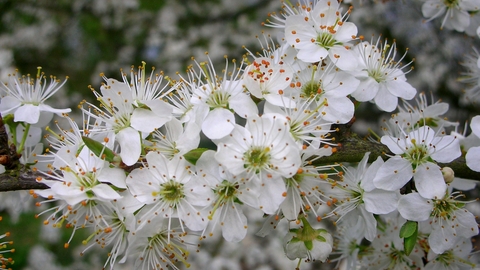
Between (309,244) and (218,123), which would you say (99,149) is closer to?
(218,123)

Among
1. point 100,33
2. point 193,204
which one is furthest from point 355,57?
point 100,33

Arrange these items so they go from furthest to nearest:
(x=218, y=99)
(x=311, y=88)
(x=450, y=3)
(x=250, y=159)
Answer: (x=450, y=3) < (x=311, y=88) < (x=218, y=99) < (x=250, y=159)

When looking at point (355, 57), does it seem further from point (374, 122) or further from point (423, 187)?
point (374, 122)

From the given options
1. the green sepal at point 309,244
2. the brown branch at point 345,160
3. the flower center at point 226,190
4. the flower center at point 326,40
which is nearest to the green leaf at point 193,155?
the flower center at point 226,190

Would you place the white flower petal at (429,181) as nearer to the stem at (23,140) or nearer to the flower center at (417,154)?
the flower center at (417,154)

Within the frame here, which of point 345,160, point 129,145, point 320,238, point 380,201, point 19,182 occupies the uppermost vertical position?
point 129,145

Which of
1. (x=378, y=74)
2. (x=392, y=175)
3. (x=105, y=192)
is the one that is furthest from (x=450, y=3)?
(x=105, y=192)
